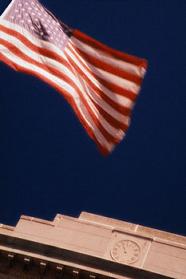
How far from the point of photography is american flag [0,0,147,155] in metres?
12.2

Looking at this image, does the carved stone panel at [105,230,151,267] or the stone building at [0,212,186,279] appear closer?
the stone building at [0,212,186,279]

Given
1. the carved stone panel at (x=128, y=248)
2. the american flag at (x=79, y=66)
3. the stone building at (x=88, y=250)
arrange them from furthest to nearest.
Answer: the carved stone panel at (x=128, y=248) → the stone building at (x=88, y=250) → the american flag at (x=79, y=66)

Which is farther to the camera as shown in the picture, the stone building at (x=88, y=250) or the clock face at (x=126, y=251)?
the clock face at (x=126, y=251)

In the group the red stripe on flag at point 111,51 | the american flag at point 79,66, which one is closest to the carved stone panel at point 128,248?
the american flag at point 79,66

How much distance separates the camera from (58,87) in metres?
12.2

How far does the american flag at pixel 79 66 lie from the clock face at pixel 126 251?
1039cm

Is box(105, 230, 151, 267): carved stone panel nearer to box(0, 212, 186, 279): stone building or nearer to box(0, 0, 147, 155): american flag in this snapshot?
box(0, 212, 186, 279): stone building

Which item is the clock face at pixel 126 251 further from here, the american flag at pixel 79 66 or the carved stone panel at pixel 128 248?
the american flag at pixel 79 66

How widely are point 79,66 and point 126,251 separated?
11.0 meters

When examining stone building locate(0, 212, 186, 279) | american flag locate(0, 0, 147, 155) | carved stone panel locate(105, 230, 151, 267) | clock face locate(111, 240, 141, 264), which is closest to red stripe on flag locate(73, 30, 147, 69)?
american flag locate(0, 0, 147, 155)

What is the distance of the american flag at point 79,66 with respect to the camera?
12227mm

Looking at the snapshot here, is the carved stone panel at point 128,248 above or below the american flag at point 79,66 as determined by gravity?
below

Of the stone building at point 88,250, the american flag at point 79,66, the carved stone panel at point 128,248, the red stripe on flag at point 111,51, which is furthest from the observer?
the carved stone panel at point 128,248

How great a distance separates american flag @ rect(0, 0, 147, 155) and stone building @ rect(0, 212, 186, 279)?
8277 millimetres
